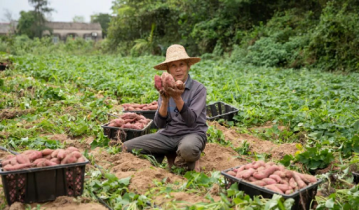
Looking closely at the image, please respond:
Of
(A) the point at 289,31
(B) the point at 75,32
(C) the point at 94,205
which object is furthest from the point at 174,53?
(B) the point at 75,32

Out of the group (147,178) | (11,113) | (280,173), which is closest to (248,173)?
(280,173)

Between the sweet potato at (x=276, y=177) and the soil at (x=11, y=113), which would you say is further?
the soil at (x=11, y=113)

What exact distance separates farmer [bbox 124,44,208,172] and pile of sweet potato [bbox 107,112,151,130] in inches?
21.0

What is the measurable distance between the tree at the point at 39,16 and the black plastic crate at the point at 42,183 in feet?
149

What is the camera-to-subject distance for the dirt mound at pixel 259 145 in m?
4.87

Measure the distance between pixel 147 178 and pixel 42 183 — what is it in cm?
96

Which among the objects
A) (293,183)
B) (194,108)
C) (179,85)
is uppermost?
(179,85)

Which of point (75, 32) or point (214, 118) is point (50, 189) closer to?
point (214, 118)

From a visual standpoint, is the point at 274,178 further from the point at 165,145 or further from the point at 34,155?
the point at 34,155

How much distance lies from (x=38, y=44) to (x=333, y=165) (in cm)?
2720

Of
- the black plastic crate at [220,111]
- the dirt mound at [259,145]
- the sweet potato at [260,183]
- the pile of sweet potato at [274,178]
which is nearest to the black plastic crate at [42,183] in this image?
the pile of sweet potato at [274,178]

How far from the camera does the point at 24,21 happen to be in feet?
146

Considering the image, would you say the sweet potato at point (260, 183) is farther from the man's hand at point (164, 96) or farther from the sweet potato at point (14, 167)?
the sweet potato at point (14, 167)

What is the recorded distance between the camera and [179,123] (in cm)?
439
